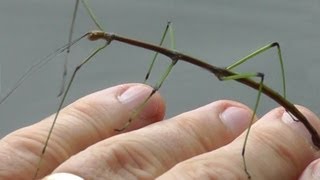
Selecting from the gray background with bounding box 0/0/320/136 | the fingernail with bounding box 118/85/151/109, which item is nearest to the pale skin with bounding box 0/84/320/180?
the fingernail with bounding box 118/85/151/109

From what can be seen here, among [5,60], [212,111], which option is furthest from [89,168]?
[5,60]

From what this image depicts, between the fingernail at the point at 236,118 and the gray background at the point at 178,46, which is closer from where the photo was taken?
the fingernail at the point at 236,118

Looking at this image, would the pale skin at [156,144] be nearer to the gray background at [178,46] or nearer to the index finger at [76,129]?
the index finger at [76,129]

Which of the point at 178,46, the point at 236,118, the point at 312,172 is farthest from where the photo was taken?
the point at 178,46

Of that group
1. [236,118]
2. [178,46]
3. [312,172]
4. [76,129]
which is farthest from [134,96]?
[312,172]

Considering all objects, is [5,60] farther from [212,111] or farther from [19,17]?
[212,111]

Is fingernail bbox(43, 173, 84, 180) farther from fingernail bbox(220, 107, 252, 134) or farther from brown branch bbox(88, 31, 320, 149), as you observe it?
fingernail bbox(220, 107, 252, 134)

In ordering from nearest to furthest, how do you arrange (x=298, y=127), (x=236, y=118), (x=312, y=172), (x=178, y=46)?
1. (x=312, y=172)
2. (x=298, y=127)
3. (x=236, y=118)
4. (x=178, y=46)

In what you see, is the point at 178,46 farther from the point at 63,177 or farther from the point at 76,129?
the point at 63,177

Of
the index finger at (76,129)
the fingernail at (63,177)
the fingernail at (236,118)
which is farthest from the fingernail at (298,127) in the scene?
the fingernail at (63,177)
